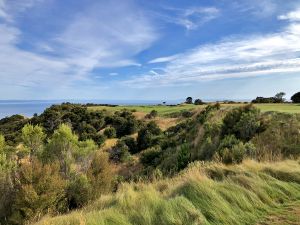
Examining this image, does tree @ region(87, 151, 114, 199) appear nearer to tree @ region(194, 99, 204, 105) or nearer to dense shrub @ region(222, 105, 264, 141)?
dense shrub @ region(222, 105, 264, 141)

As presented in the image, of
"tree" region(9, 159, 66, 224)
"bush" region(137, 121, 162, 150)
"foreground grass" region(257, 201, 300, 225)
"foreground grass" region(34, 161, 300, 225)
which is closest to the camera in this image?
"foreground grass" region(34, 161, 300, 225)

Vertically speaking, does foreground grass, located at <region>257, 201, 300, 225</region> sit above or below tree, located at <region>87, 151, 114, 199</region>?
above

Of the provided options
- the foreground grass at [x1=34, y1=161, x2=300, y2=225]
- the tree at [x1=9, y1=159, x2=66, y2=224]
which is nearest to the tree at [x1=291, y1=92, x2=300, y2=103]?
the foreground grass at [x1=34, y1=161, x2=300, y2=225]

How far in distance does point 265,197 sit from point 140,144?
93.7ft

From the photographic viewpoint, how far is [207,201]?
644 centimetres

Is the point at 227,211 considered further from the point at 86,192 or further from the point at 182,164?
the point at 182,164

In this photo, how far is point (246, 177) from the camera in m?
7.62

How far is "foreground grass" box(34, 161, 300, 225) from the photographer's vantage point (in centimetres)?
578

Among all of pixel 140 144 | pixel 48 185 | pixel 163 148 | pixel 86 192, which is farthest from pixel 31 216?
pixel 140 144

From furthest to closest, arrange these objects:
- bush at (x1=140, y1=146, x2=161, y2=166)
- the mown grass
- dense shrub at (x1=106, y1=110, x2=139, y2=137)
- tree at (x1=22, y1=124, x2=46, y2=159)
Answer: dense shrub at (x1=106, y1=110, x2=139, y2=137) → bush at (x1=140, y1=146, x2=161, y2=166) → the mown grass → tree at (x1=22, y1=124, x2=46, y2=159)

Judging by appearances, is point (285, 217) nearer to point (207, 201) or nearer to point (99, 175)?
point (207, 201)

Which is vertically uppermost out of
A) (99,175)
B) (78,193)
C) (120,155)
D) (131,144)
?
(99,175)

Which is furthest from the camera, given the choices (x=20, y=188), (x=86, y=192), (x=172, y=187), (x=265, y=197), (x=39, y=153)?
(x=39, y=153)

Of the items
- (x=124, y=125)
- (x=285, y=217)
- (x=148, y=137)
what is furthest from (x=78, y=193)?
(x=124, y=125)
